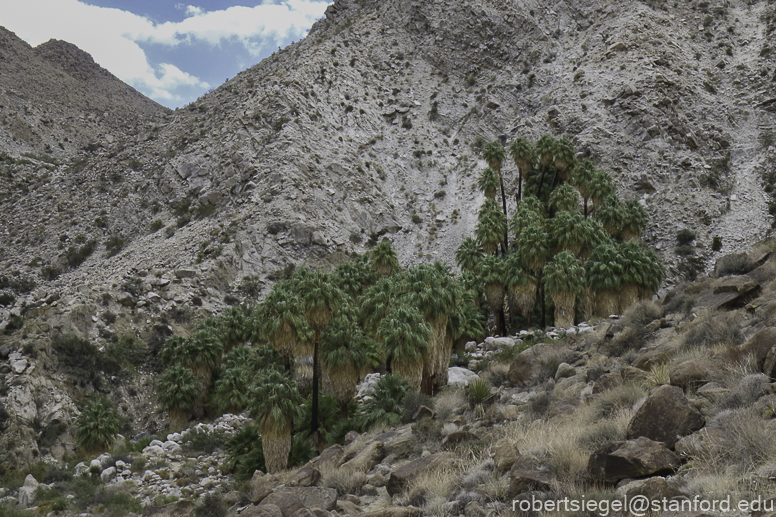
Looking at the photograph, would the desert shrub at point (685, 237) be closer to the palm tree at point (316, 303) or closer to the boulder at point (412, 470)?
the palm tree at point (316, 303)

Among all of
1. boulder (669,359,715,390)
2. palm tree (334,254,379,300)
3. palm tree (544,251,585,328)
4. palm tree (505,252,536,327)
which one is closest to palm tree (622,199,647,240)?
palm tree (544,251,585,328)

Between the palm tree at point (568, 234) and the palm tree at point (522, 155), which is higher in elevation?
the palm tree at point (522, 155)

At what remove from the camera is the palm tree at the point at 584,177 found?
48656 mm

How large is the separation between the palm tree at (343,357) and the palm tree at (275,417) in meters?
3.08

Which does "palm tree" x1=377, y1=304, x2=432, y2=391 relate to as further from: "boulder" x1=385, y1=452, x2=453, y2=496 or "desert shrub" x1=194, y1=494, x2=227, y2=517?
"boulder" x1=385, y1=452, x2=453, y2=496

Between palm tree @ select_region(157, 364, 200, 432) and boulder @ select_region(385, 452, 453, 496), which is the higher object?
boulder @ select_region(385, 452, 453, 496)

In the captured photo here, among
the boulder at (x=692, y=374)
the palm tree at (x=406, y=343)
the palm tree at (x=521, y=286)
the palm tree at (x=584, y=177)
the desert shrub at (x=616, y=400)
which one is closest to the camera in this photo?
the boulder at (x=692, y=374)

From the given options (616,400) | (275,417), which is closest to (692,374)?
(616,400)

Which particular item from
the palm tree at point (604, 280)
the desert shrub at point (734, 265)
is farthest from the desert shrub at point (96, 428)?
the desert shrub at point (734, 265)

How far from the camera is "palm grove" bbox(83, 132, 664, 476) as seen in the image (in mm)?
25172

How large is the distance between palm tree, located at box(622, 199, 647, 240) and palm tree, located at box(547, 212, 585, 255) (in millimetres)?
5553

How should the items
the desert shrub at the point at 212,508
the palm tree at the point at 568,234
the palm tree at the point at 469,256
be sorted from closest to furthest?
the desert shrub at the point at 212,508 → the palm tree at the point at 568,234 → the palm tree at the point at 469,256

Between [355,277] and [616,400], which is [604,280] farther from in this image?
[616,400]

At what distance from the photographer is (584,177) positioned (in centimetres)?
4891
